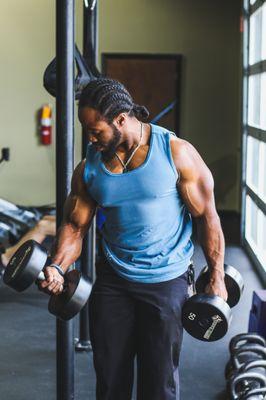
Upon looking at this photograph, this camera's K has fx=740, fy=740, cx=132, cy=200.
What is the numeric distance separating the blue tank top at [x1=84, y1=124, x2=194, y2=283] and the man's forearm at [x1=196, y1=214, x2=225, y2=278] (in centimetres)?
7

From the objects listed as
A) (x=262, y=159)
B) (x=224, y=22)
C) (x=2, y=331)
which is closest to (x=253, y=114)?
(x=262, y=159)

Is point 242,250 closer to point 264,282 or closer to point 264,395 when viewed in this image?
point 264,282

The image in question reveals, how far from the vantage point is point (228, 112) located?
813 cm

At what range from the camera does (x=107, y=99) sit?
2.28 metres

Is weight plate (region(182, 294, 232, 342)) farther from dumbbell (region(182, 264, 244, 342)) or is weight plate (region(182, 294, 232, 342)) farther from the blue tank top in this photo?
the blue tank top

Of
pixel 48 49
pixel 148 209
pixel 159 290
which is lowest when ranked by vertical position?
pixel 159 290

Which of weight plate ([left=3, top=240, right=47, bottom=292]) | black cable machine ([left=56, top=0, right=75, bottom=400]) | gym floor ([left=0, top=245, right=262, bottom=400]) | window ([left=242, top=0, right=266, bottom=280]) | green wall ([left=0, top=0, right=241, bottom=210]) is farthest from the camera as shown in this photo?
green wall ([left=0, top=0, right=241, bottom=210])

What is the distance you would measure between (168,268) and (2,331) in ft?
7.38

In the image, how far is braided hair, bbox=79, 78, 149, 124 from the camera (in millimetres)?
2271

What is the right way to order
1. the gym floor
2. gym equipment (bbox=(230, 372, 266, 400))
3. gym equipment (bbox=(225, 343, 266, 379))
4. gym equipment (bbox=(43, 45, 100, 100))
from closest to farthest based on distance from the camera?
gym equipment (bbox=(230, 372, 266, 400)) → gym equipment (bbox=(43, 45, 100, 100)) → gym equipment (bbox=(225, 343, 266, 379)) → the gym floor

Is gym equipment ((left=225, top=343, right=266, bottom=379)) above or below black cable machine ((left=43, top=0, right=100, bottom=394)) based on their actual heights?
below

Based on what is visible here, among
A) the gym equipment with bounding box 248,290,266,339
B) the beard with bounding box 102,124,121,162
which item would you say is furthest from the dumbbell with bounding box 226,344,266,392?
the beard with bounding box 102,124,121,162

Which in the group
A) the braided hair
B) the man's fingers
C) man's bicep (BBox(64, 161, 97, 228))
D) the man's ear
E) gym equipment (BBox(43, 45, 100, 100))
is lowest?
the man's fingers

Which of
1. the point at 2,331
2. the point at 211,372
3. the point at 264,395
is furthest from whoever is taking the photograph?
the point at 2,331
